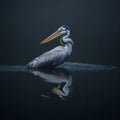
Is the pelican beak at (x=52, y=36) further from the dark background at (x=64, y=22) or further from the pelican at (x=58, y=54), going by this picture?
the dark background at (x=64, y=22)

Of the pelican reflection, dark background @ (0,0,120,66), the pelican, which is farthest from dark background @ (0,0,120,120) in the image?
the pelican reflection

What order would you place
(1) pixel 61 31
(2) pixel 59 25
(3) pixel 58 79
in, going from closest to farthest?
1. (3) pixel 58 79
2. (1) pixel 61 31
3. (2) pixel 59 25

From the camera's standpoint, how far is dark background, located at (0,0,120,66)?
514 cm

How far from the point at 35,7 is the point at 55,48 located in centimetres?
69

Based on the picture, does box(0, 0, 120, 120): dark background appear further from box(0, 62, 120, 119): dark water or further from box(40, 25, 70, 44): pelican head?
box(0, 62, 120, 119): dark water

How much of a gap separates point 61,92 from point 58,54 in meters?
0.84

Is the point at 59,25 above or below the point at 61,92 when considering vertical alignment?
above

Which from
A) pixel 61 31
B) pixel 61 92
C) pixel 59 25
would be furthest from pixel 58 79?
pixel 59 25

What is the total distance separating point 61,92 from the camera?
3977 mm

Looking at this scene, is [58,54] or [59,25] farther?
[59,25]

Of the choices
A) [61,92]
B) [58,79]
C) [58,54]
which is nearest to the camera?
[61,92]

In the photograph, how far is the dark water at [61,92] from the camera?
3484mm

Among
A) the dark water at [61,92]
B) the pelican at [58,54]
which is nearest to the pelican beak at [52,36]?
the pelican at [58,54]

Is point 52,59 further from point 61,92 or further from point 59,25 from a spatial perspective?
point 61,92
